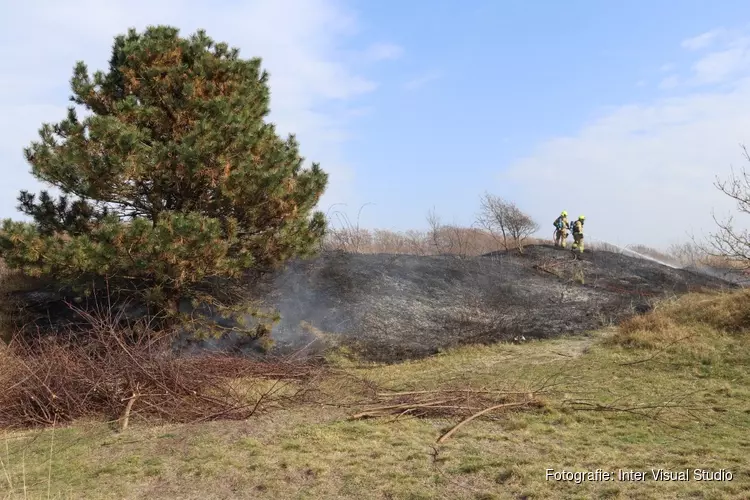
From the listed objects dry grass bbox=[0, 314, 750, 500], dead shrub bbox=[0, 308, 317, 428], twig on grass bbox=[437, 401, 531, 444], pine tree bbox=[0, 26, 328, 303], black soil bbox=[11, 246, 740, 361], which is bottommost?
dry grass bbox=[0, 314, 750, 500]

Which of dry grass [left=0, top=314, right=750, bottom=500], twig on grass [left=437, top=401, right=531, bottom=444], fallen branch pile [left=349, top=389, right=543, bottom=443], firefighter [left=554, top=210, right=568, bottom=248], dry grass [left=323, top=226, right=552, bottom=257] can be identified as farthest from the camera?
dry grass [left=323, top=226, right=552, bottom=257]

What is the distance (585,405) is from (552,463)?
2177 mm

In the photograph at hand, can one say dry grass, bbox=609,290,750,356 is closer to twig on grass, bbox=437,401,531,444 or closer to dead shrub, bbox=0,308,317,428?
twig on grass, bbox=437,401,531,444

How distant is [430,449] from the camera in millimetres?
5188

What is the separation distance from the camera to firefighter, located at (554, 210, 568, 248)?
20688 mm

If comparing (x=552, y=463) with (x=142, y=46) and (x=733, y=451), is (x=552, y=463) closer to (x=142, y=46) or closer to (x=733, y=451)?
(x=733, y=451)

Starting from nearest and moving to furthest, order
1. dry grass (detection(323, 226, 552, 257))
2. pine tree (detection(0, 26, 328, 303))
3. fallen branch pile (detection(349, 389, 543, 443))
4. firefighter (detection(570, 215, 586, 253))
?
fallen branch pile (detection(349, 389, 543, 443)), pine tree (detection(0, 26, 328, 303)), firefighter (detection(570, 215, 586, 253)), dry grass (detection(323, 226, 552, 257))

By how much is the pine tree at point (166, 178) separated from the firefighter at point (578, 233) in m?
12.1

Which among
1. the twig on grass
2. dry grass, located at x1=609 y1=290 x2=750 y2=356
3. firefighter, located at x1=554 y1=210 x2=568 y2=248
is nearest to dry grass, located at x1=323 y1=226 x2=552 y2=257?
firefighter, located at x1=554 y1=210 x2=568 y2=248

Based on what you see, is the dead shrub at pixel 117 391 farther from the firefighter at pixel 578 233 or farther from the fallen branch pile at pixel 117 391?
the firefighter at pixel 578 233

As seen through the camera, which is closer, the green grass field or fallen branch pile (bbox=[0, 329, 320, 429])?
the green grass field

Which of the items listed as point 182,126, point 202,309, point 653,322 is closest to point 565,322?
point 653,322

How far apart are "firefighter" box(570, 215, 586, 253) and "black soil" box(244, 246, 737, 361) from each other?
1404 millimetres

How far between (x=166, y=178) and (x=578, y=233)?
14.8m
